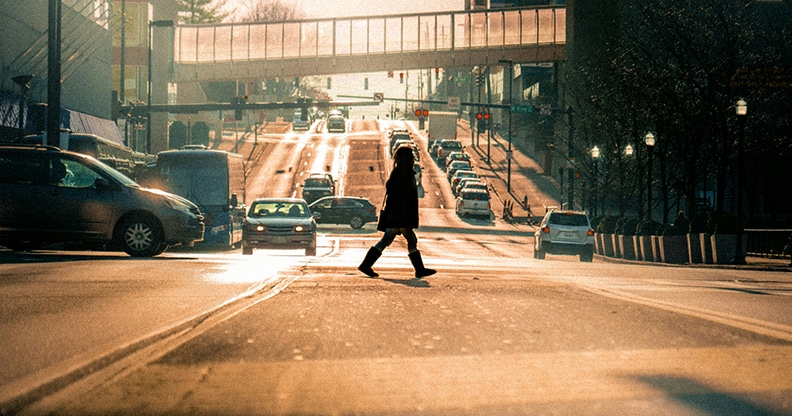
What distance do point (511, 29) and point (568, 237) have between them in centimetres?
5650

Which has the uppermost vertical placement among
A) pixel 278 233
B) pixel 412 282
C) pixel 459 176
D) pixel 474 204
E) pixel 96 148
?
pixel 459 176

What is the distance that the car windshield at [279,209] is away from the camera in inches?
1062

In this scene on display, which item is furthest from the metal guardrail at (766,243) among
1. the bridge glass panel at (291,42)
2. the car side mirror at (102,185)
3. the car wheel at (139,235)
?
the bridge glass panel at (291,42)

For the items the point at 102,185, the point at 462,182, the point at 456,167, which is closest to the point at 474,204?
the point at 462,182

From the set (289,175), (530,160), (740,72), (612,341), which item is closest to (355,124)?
(530,160)

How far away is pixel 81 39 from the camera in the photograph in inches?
2387

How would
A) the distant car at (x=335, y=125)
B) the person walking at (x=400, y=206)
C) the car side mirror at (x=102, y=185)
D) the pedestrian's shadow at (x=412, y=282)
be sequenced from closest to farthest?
the pedestrian's shadow at (x=412, y=282) < the person walking at (x=400, y=206) < the car side mirror at (x=102, y=185) < the distant car at (x=335, y=125)

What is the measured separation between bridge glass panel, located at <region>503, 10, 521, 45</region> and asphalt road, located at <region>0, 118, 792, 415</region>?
72481mm

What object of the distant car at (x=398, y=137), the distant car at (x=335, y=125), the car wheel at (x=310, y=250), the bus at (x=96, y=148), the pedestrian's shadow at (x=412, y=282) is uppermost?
the distant car at (x=335, y=125)

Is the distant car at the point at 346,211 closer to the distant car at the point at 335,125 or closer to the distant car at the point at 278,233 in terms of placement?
the distant car at the point at 278,233

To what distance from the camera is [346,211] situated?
5216 centimetres

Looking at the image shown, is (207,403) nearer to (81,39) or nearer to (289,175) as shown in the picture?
(81,39)

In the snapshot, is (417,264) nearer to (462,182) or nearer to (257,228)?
(257,228)

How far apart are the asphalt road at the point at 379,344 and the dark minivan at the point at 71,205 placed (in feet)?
11.9
